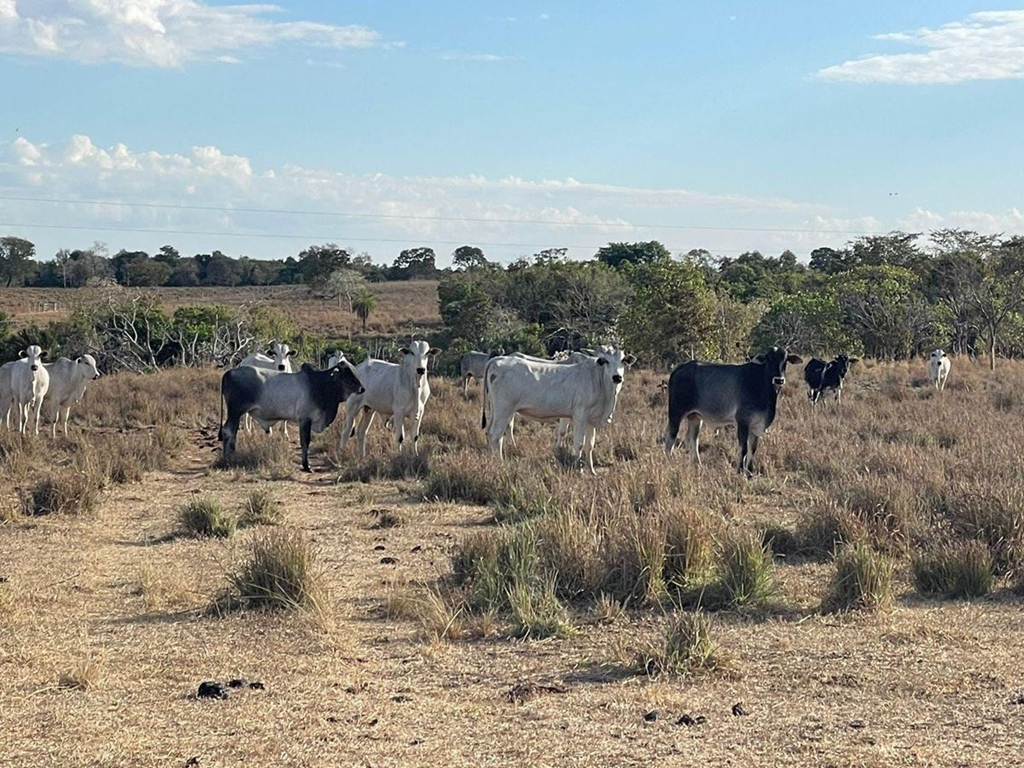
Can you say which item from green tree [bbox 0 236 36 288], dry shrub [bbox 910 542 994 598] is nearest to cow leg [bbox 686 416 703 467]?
dry shrub [bbox 910 542 994 598]

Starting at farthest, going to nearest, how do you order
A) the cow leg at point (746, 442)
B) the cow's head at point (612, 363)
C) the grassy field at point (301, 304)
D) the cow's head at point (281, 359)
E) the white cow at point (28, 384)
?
1. the grassy field at point (301, 304)
2. the cow's head at point (281, 359)
3. the white cow at point (28, 384)
4. the cow's head at point (612, 363)
5. the cow leg at point (746, 442)

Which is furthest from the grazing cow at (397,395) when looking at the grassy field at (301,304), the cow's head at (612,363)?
the grassy field at (301,304)

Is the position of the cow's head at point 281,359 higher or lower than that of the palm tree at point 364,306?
lower

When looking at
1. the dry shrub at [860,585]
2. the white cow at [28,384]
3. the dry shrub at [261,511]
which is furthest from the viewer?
the white cow at [28,384]

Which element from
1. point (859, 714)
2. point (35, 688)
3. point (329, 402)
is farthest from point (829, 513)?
point (329, 402)

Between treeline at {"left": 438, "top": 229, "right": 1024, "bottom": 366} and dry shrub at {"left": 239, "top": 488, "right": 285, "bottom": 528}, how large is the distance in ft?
90.9

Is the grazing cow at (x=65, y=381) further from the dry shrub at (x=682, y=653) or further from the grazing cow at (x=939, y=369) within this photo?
the grazing cow at (x=939, y=369)

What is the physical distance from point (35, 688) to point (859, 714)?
4.45 meters

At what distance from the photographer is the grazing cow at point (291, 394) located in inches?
726

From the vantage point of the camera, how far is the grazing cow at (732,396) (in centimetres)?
1622

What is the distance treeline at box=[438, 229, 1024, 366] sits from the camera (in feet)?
134

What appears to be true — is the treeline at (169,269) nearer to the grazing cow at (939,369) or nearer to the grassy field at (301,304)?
the grassy field at (301,304)

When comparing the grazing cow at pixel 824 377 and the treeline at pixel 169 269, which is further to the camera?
the treeline at pixel 169 269

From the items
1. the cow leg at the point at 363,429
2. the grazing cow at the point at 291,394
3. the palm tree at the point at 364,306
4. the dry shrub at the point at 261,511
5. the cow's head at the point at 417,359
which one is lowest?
the dry shrub at the point at 261,511
